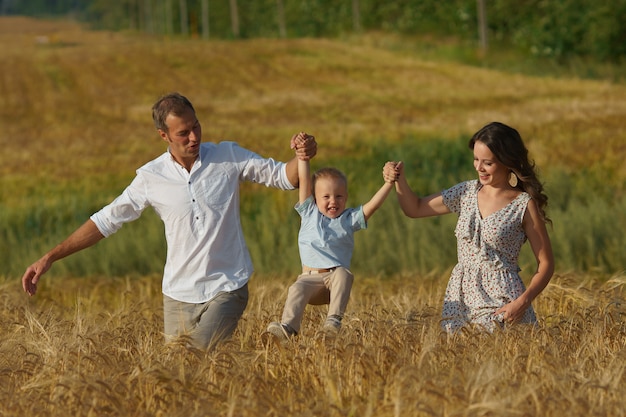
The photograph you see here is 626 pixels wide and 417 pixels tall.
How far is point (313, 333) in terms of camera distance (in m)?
5.54

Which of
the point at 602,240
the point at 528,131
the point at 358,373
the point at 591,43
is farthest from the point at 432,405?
the point at 591,43

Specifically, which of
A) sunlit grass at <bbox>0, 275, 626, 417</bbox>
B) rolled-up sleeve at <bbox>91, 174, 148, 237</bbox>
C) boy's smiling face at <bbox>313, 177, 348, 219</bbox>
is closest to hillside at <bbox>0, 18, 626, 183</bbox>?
rolled-up sleeve at <bbox>91, 174, 148, 237</bbox>

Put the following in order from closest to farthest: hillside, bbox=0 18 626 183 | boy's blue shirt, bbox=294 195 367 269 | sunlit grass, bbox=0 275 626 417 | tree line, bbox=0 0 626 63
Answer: sunlit grass, bbox=0 275 626 417
boy's blue shirt, bbox=294 195 367 269
hillside, bbox=0 18 626 183
tree line, bbox=0 0 626 63

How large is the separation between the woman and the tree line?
122 ft

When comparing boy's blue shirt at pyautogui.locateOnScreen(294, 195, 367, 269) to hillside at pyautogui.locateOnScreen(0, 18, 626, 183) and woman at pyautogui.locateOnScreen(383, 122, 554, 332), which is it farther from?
hillside at pyautogui.locateOnScreen(0, 18, 626, 183)

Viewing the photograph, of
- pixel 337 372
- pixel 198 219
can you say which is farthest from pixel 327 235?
A: pixel 337 372

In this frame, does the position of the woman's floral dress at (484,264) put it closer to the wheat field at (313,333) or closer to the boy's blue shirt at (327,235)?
the wheat field at (313,333)

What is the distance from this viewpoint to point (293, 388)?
4.42 metres

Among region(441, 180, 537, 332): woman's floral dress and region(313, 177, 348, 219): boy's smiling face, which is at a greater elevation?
region(313, 177, 348, 219): boy's smiling face

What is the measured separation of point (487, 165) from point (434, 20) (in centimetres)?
5406

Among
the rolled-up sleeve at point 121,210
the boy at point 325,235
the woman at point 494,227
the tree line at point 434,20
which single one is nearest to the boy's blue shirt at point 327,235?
the boy at point 325,235

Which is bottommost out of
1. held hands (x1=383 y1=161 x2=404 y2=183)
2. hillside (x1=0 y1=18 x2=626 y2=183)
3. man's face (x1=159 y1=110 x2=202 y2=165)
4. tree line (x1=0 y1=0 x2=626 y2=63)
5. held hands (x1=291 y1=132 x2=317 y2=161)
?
held hands (x1=383 y1=161 x2=404 y2=183)

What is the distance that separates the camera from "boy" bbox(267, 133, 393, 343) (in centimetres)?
545

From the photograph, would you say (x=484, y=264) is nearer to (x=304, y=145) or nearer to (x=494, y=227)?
(x=494, y=227)
